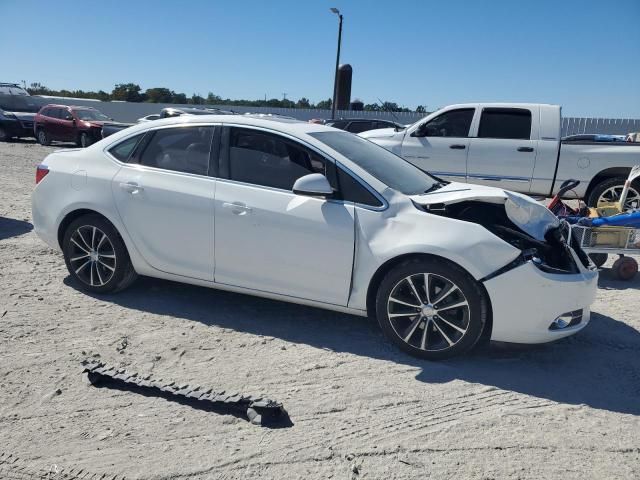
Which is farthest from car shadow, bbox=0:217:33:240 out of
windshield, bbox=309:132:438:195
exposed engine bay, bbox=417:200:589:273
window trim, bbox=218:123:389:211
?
exposed engine bay, bbox=417:200:589:273

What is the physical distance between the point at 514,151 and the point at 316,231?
6.36 meters

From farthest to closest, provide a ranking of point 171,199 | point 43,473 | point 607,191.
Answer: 1. point 607,191
2. point 171,199
3. point 43,473

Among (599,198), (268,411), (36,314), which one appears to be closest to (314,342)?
(268,411)

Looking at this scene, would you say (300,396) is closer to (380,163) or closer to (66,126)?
(380,163)

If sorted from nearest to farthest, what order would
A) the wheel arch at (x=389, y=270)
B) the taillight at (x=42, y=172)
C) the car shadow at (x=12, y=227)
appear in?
the wheel arch at (x=389, y=270) → the taillight at (x=42, y=172) → the car shadow at (x=12, y=227)

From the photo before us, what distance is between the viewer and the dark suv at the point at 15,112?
2281cm

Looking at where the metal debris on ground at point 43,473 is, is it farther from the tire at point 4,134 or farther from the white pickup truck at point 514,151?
the tire at point 4,134

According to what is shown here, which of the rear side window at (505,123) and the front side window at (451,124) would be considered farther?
the front side window at (451,124)

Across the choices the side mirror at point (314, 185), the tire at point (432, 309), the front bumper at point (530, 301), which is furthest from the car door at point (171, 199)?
the front bumper at point (530, 301)

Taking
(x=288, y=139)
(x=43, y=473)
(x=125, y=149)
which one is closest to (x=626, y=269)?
(x=288, y=139)

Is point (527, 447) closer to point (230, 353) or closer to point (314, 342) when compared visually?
point (314, 342)

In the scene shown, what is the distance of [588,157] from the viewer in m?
8.94

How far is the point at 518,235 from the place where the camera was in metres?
4.05

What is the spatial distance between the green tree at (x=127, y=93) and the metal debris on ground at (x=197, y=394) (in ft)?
205
